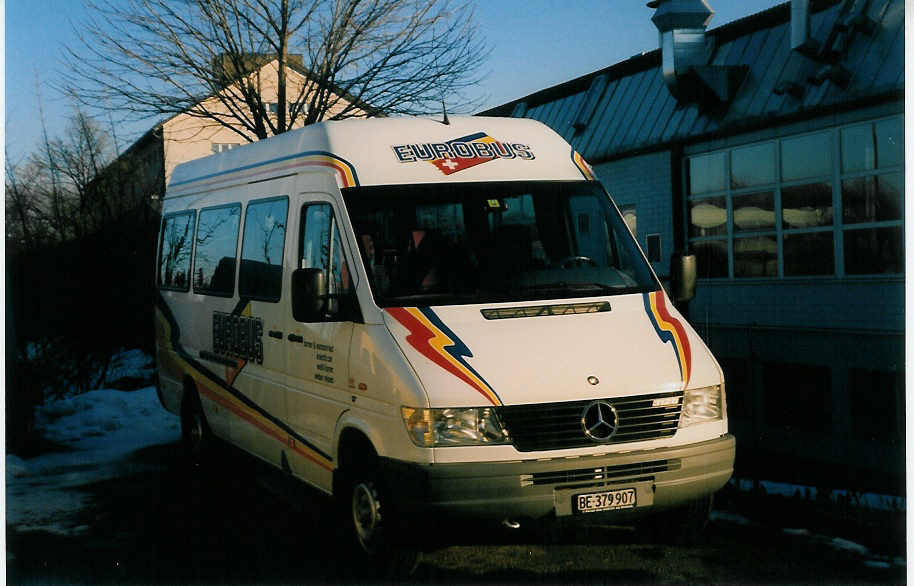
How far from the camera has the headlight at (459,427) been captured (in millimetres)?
5625

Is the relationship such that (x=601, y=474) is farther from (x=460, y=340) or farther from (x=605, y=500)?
(x=460, y=340)

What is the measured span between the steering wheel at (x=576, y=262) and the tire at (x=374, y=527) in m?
1.71

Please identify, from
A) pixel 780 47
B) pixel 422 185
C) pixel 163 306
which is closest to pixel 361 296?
pixel 422 185

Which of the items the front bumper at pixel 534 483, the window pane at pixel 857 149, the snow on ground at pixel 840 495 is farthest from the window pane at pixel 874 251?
the front bumper at pixel 534 483

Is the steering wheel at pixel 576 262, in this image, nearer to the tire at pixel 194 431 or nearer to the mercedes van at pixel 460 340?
the mercedes van at pixel 460 340

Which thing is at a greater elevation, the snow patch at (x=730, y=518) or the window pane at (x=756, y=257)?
the window pane at (x=756, y=257)

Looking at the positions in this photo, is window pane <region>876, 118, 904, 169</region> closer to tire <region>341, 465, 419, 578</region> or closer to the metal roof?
the metal roof

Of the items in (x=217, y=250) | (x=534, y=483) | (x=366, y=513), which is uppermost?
(x=217, y=250)

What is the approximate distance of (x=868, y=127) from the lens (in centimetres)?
1345

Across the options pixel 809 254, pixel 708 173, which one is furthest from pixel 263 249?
pixel 708 173

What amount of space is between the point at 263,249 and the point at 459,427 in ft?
9.61

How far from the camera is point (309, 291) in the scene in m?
6.24

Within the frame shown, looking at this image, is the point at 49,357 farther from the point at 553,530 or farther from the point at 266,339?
the point at 553,530

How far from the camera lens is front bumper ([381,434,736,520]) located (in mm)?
5613
